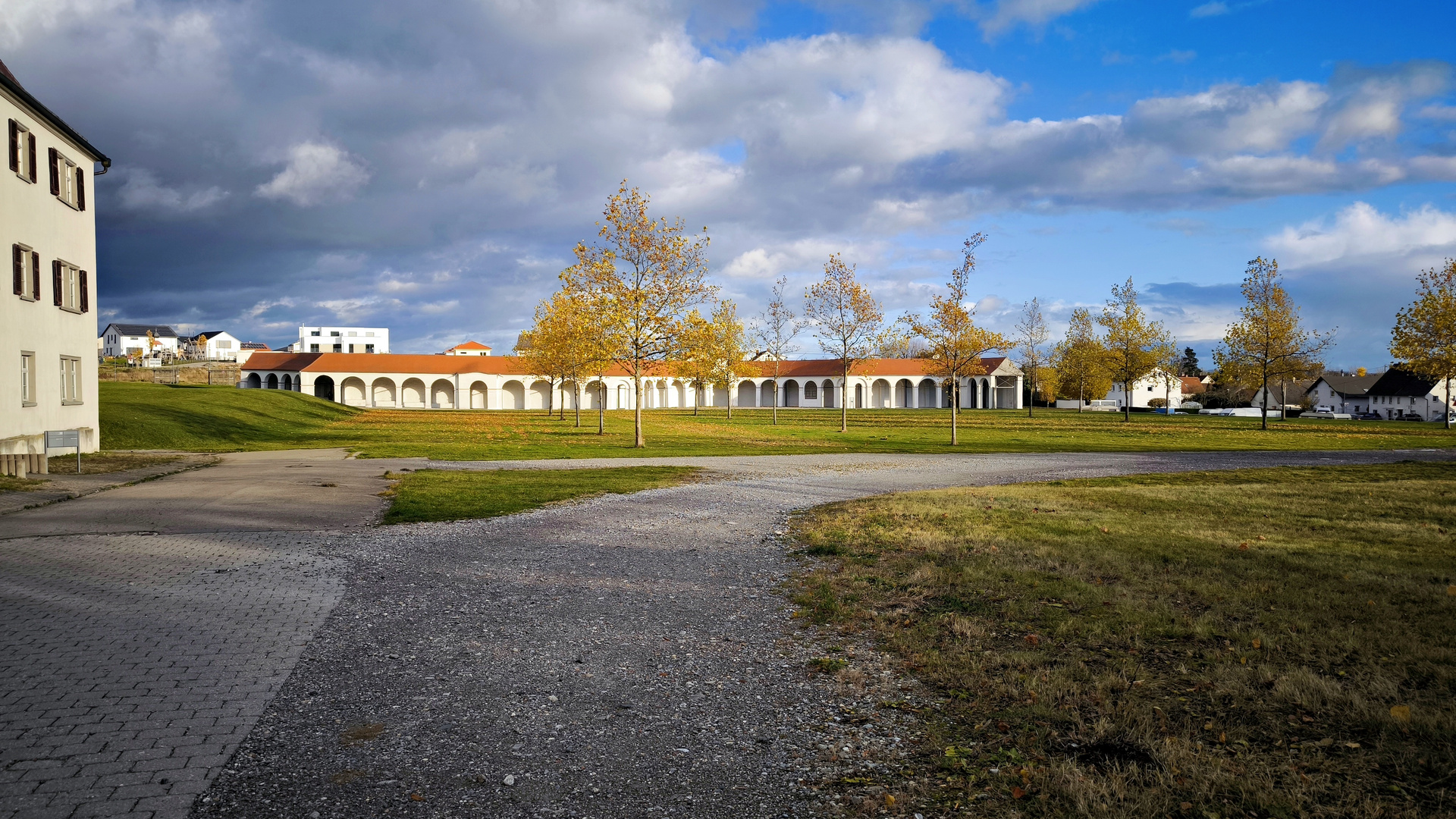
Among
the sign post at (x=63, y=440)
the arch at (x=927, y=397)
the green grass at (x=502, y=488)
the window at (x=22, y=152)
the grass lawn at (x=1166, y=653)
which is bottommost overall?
the grass lawn at (x=1166, y=653)

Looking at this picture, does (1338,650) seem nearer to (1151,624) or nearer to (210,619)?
(1151,624)

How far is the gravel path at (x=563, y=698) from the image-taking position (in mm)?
3270

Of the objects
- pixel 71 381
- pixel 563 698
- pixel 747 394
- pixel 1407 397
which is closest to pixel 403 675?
pixel 563 698

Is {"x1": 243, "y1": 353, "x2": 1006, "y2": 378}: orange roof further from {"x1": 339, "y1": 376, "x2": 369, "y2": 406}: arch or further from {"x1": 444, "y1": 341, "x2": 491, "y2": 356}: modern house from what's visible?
{"x1": 444, "y1": 341, "x2": 491, "y2": 356}: modern house

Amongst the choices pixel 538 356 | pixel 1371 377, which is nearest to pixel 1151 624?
pixel 538 356

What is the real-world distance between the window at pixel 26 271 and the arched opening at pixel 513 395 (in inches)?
2244

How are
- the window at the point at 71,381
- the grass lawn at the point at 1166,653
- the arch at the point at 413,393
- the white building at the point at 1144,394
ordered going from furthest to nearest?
the white building at the point at 1144,394
the arch at the point at 413,393
the window at the point at 71,381
the grass lawn at the point at 1166,653

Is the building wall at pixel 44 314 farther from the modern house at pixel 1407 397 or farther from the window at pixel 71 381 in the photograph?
the modern house at pixel 1407 397

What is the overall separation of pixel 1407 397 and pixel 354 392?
101 m

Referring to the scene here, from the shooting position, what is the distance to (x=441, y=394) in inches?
2950

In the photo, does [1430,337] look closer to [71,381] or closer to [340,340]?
[71,381]

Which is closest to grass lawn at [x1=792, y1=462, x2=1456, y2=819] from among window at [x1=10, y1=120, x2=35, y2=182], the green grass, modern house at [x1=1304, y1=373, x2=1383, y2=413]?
the green grass

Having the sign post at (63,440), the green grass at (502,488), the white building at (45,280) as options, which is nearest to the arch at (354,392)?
the white building at (45,280)

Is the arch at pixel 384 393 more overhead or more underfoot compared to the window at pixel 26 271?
more underfoot
